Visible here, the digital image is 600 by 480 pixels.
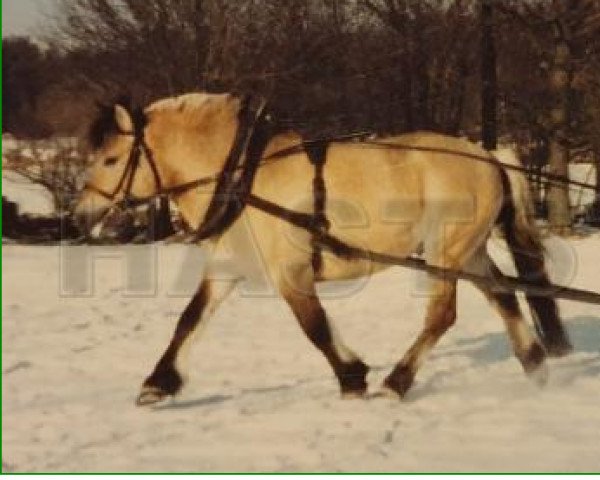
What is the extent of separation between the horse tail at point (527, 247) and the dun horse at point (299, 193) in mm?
174

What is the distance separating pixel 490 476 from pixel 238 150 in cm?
129

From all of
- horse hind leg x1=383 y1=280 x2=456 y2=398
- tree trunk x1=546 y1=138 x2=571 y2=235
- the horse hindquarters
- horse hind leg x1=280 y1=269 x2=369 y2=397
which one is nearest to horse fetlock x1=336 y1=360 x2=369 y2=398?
horse hind leg x1=280 y1=269 x2=369 y2=397

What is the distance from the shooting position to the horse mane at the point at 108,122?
9.21ft

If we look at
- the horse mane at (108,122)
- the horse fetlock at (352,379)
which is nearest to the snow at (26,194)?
the horse mane at (108,122)

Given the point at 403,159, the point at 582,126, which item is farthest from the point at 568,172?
the point at 403,159

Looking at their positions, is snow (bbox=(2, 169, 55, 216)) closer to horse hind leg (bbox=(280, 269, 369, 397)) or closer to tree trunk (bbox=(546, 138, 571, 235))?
horse hind leg (bbox=(280, 269, 369, 397))

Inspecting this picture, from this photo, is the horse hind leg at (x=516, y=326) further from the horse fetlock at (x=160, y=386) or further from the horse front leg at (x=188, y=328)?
the horse fetlock at (x=160, y=386)

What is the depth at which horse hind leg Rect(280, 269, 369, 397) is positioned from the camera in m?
2.88

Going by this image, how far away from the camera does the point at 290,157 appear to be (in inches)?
112

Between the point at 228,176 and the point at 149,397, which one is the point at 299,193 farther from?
the point at 149,397

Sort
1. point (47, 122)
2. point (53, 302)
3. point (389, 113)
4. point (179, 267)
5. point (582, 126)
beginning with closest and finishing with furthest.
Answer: point (47, 122), point (389, 113), point (53, 302), point (179, 267), point (582, 126)

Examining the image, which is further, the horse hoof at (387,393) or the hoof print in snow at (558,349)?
the hoof print in snow at (558,349)

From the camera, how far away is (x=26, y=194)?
355 cm

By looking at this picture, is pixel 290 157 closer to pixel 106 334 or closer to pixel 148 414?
pixel 148 414
